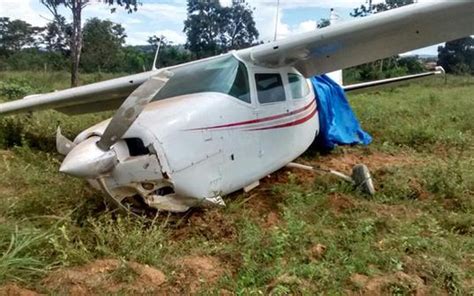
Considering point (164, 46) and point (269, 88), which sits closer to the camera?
point (269, 88)

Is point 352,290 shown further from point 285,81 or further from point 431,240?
point 285,81

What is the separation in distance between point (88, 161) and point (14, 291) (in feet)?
3.90

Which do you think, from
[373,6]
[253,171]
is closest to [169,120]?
[253,171]

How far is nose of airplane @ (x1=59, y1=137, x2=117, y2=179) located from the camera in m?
3.97

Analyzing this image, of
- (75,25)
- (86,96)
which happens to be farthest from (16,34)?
(86,96)

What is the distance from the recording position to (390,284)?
3641 mm

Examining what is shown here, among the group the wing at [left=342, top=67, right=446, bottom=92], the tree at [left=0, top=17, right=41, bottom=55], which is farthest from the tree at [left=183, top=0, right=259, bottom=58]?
the wing at [left=342, top=67, right=446, bottom=92]

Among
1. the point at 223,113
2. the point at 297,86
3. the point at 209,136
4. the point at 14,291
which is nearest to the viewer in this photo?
the point at 14,291

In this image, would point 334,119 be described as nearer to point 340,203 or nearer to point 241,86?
point 340,203

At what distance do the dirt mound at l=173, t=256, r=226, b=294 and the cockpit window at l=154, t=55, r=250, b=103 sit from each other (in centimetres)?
198

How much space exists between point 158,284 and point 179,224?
1.28m

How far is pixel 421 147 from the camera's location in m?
8.91

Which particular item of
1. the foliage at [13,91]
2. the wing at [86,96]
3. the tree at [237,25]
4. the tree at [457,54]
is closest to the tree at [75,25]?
the foliage at [13,91]

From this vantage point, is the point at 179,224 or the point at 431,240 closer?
the point at 431,240
